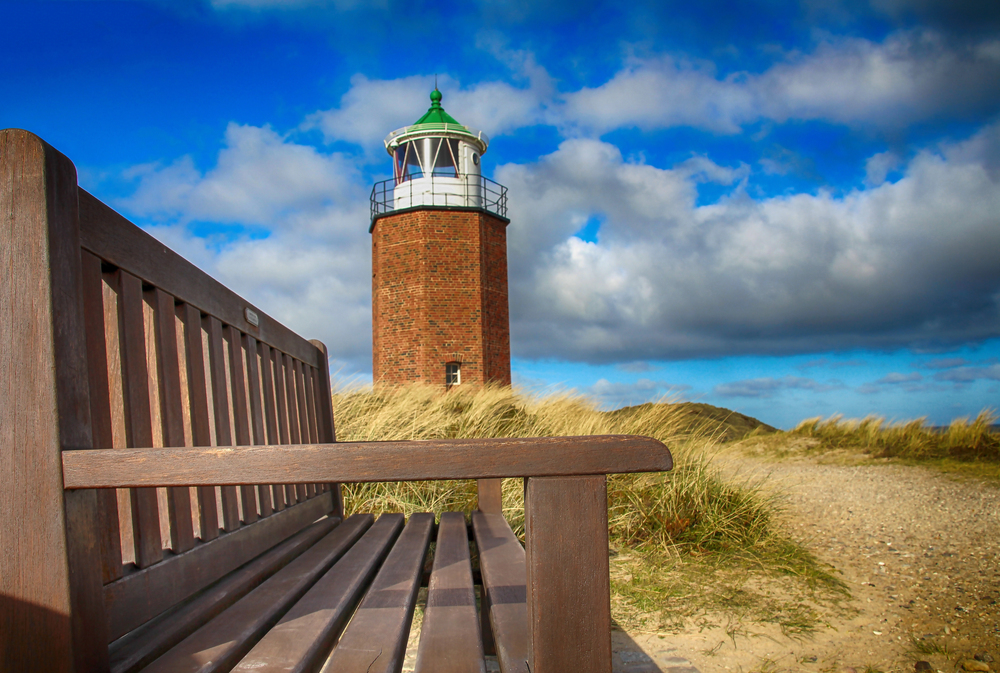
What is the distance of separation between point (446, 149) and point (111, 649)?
1657cm

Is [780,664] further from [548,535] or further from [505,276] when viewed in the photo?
[505,276]

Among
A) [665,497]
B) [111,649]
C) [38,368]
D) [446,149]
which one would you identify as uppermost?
[446,149]

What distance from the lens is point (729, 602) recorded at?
3.11 meters

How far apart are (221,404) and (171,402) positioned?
265 millimetres

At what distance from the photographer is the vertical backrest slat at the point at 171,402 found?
1.33 m

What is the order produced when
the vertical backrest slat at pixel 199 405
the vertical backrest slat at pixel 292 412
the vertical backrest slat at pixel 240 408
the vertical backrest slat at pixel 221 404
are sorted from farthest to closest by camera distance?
1. the vertical backrest slat at pixel 292 412
2. the vertical backrest slat at pixel 240 408
3. the vertical backrest slat at pixel 221 404
4. the vertical backrest slat at pixel 199 405

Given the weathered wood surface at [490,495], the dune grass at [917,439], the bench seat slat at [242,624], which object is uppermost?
the bench seat slat at [242,624]

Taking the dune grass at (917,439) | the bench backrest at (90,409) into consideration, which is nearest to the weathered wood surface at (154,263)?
the bench backrest at (90,409)

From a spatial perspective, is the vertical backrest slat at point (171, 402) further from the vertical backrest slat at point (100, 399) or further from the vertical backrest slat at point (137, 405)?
the vertical backrest slat at point (100, 399)

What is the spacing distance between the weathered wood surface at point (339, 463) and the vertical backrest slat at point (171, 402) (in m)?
0.35

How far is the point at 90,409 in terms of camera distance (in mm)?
→ 1128

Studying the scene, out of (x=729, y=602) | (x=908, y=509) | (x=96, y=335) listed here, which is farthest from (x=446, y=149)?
(x=96, y=335)

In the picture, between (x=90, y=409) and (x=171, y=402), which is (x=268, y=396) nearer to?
(x=171, y=402)

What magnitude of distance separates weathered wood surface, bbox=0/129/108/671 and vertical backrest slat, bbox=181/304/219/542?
1.42 feet
